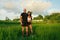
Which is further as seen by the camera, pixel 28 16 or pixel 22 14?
pixel 28 16

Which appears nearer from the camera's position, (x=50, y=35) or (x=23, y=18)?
(x=50, y=35)

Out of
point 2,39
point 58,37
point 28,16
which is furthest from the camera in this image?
point 28,16

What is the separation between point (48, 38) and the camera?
10.7 meters

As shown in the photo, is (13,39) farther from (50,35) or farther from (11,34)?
(50,35)

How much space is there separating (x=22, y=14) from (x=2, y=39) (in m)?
2.74

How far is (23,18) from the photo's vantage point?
42.0 ft

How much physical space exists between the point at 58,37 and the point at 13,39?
2212 millimetres

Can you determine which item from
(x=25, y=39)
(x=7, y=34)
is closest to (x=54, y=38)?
(x=25, y=39)

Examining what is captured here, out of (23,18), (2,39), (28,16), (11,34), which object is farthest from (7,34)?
(28,16)

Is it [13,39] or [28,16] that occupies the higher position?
[28,16]

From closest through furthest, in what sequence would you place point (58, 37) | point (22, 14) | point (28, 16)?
point (58, 37)
point (22, 14)
point (28, 16)

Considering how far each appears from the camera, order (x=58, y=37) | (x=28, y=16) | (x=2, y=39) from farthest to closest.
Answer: (x=28, y=16), (x=58, y=37), (x=2, y=39)

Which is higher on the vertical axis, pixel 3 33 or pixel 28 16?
pixel 28 16

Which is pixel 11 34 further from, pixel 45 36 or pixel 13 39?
pixel 45 36
